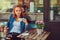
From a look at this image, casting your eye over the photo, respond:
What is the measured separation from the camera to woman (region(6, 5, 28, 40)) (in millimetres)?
5668

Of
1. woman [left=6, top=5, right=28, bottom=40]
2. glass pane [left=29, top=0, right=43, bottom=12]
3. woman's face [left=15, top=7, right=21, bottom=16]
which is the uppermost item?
glass pane [left=29, top=0, right=43, bottom=12]

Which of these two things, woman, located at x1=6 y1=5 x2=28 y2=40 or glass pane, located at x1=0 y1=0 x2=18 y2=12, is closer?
woman, located at x1=6 y1=5 x2=28 y2=40

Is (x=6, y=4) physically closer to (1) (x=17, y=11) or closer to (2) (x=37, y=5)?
(1) (x=17, y=11)

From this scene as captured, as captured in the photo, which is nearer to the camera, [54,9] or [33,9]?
[54,9]

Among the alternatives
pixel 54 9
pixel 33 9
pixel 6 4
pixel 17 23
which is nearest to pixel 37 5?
pixel 33 9

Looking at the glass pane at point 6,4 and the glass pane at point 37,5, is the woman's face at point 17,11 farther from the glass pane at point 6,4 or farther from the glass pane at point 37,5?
the glass pane at point 37,5

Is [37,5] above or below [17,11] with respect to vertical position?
above

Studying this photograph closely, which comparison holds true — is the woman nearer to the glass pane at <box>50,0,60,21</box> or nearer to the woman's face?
the woman's face

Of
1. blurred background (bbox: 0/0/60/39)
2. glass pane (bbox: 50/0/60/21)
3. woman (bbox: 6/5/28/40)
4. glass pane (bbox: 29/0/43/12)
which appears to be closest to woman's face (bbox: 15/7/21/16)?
→ woman (bbox: 6/5/28/40)

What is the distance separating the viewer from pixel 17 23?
571cm

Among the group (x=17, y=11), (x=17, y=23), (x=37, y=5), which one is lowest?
(x=17, y=23)

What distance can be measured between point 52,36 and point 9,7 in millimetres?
1274

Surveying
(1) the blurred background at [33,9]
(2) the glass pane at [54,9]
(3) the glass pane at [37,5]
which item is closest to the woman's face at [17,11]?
(1) the blurred background at [33,9]

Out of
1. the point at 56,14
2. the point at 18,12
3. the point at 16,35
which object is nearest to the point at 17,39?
the point at 16,35
